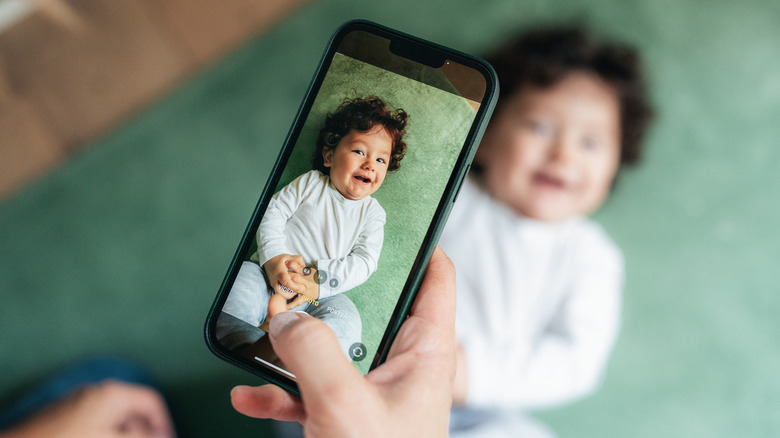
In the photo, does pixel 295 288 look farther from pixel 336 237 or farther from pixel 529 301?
pixel 529 301

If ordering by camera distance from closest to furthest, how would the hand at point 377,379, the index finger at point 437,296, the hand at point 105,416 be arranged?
the hand at point 377,379, the index finger at point 437,296, the hand at point 105,416

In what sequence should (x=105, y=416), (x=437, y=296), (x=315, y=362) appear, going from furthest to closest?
(x=105, y=416) → (x=437, y=296) → (x=315, y=362)

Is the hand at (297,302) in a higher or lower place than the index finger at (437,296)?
lower

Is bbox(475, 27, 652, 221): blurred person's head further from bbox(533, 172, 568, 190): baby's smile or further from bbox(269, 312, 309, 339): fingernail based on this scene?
bbox(269, 312, 309, 339): fingernail

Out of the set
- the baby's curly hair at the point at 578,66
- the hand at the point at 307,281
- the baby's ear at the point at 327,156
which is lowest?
the hand at the point at 307,281

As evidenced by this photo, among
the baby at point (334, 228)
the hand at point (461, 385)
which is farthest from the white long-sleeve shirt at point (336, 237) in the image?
the hand at point (461, 385)

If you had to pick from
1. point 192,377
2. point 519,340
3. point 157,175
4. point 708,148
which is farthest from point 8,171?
point 708,148

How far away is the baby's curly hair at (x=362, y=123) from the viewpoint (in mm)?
377

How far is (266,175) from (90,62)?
330 mm

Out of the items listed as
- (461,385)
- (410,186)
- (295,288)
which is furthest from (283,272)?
(461,385)

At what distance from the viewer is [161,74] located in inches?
30.7

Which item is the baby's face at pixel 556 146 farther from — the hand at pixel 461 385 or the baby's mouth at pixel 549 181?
the hand at pixel 461 385

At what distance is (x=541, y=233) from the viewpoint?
77cm

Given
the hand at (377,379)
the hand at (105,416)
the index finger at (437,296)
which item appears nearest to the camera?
the hand at (377,379)
